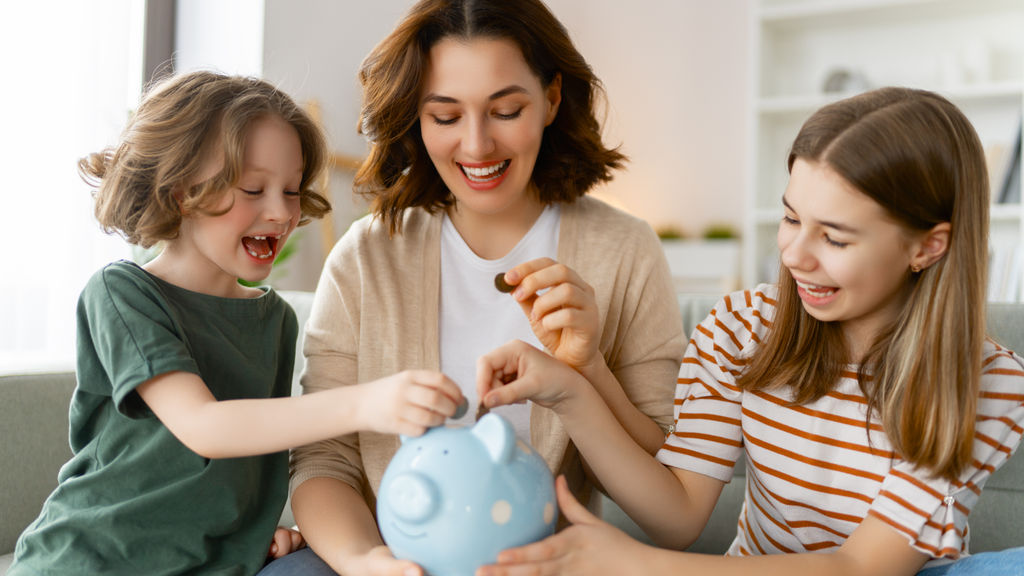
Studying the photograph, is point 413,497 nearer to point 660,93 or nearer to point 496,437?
point 496,437

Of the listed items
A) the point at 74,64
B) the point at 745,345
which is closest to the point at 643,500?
the point at 745,345

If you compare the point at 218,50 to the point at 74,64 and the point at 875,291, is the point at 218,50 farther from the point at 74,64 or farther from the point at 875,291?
the point at 875,291

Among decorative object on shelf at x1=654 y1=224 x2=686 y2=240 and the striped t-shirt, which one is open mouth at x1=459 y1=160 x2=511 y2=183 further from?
decorative object on shelf at x1=654 y1=224 x2=686 y2=240

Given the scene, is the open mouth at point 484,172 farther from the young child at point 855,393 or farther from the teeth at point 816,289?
the teeth at point 816,289

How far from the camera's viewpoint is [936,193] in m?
1.09

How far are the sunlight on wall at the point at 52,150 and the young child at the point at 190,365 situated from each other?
156 centimetres

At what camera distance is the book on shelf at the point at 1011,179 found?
360 centimetres

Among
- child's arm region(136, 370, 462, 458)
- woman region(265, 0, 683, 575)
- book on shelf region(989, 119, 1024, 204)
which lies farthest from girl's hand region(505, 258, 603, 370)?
book on shelf region(989, 119, 1024, 204)

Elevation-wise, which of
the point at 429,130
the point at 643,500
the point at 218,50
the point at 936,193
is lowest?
the point at 643,500

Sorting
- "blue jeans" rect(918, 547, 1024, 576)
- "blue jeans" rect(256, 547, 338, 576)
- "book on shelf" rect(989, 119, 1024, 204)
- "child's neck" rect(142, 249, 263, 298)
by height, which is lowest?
"blue jeans" rect(256, 547, 338, 576)

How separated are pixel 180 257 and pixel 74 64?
2000 millimetres

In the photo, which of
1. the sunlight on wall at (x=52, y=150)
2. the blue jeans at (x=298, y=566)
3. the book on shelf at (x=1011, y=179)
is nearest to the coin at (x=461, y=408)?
the blue jeans at (x=298, y=566)

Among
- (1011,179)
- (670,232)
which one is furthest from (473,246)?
(670,232)

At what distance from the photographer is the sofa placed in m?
1.55
